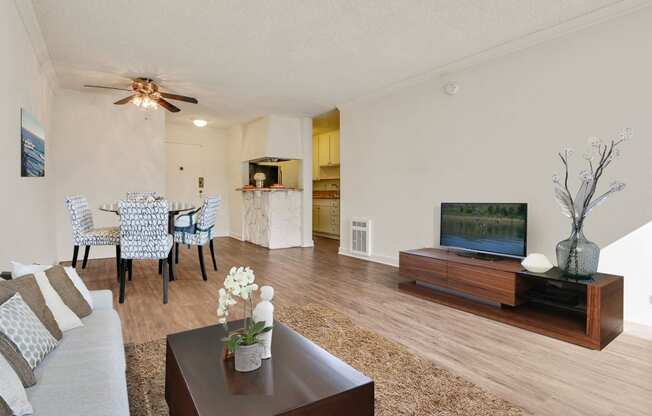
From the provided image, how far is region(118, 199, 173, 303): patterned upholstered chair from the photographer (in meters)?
3.21

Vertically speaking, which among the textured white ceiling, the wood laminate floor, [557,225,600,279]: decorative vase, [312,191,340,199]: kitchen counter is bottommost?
the wood laminate floor

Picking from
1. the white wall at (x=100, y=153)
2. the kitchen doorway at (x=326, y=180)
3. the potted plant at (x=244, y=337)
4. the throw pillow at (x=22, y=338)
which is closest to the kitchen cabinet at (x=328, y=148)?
the kitchen doorway at (x=326, y=180)

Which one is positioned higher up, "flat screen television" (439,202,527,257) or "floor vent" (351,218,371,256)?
"flat screen television" (439,202,527,257)

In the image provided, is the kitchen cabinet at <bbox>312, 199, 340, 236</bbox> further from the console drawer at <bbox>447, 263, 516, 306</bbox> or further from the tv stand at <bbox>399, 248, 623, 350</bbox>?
the console drawer at <bbox>447, 263, 516, 306</bbox>

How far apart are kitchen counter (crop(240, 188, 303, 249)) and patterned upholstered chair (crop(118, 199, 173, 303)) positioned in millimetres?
3347

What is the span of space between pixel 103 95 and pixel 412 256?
201 inches

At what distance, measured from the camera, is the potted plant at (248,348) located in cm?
136

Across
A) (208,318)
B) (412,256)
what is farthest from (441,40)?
(208,318)

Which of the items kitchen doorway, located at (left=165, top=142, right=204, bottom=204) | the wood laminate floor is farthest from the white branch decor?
kitchen doorway, located at (left=165, top=142, right=204, bottom=204)

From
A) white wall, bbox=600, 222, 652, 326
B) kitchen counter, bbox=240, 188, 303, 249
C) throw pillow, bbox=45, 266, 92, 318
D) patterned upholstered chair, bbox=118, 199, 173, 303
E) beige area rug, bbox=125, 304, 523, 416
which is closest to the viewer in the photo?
beige area rug, bbox=125, 304, 523, 416

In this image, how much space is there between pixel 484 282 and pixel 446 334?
739 mm

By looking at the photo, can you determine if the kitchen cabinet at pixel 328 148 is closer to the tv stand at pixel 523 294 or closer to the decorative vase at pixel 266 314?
the tv stand at pixel 523 294

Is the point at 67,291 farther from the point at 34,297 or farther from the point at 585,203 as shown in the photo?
the point at 585,203

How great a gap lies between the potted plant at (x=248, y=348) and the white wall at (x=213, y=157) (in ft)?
22.0
